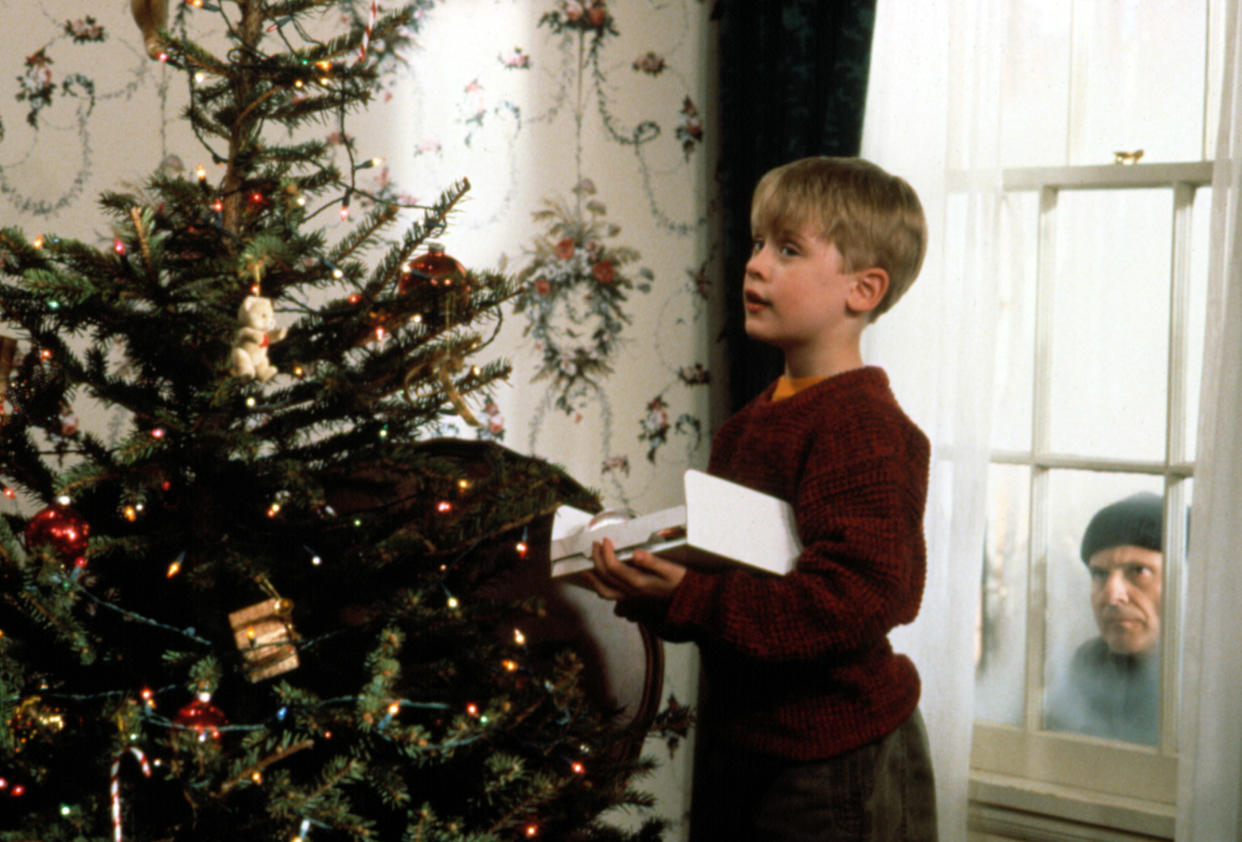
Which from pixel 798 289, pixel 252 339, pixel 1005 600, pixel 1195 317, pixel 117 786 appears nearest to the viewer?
pixel 117 786

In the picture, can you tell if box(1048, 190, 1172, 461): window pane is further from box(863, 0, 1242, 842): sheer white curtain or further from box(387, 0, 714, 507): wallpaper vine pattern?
box(387, 0, 714, 507): wallpaper vine pattern

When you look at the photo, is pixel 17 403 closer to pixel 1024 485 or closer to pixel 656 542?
pixel 656 542

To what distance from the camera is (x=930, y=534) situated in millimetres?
1779

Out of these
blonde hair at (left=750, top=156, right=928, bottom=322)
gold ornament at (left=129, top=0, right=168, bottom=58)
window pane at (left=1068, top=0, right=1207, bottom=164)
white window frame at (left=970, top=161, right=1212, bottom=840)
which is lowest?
white window frame at (left=970, top=161, right=1212, bottom=840)

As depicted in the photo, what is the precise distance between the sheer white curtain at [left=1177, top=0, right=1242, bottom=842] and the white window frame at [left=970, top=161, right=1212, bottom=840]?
0.57 feet

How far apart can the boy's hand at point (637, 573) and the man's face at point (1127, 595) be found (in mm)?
975

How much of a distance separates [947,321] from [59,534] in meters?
1.36

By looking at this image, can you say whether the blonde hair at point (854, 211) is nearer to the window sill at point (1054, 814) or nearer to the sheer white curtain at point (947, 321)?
the sheer white curtain at point (947, 321)

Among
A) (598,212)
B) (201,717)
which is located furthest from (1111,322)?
(201,717)

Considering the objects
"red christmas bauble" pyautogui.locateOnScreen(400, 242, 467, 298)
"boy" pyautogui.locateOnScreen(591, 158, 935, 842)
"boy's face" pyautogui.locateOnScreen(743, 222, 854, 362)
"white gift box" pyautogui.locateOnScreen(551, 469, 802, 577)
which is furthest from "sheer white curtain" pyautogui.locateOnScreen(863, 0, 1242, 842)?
"red christmas bauble" pyautogui.locateOnScreen(400, 242, 467, 298)

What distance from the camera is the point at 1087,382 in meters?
1.84

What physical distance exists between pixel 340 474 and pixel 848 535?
53 cm

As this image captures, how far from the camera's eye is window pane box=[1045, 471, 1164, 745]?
1.79m

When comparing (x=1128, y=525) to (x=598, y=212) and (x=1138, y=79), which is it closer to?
(x=1138, y=79)
